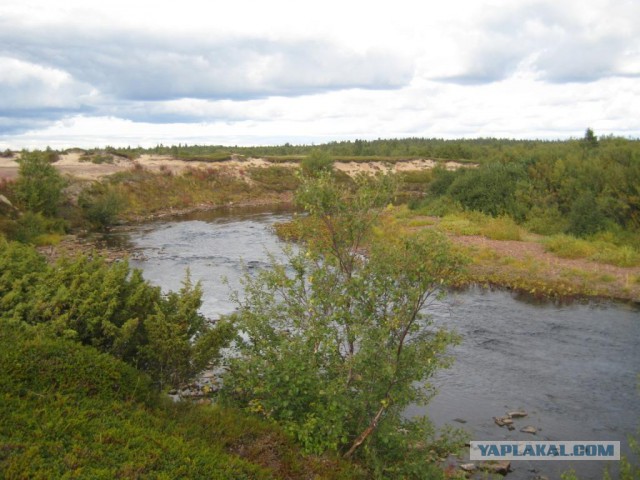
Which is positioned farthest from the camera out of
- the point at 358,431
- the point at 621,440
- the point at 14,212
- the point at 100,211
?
the point at 100,211

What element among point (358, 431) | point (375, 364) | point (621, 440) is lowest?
point (621, 440)

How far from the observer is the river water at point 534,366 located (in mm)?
12258

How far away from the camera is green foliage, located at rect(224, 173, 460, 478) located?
8609 mm

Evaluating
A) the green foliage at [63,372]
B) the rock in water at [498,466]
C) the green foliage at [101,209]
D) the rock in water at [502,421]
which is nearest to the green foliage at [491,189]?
the green foliage at [101,209]

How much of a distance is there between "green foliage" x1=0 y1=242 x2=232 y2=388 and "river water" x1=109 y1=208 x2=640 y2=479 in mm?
1308

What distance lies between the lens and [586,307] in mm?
21125

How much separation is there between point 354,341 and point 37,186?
33.7 meters

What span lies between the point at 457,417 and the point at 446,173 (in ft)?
117

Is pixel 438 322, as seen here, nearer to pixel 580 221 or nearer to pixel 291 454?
pixel 291 454

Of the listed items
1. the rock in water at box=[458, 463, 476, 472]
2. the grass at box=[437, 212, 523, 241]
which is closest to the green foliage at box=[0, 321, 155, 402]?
the rock in water at box=[458, 463, 476, 472]

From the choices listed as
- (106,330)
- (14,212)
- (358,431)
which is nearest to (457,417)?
(358,431)

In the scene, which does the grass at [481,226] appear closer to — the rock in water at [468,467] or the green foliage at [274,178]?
the rock in water at [468,467]

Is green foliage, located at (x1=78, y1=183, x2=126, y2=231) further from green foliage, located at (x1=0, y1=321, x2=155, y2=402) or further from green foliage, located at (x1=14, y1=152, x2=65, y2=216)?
green foliage, located at (x1=0, y1=321, x2=155, y2=402)

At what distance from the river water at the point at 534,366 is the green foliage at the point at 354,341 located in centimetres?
229
